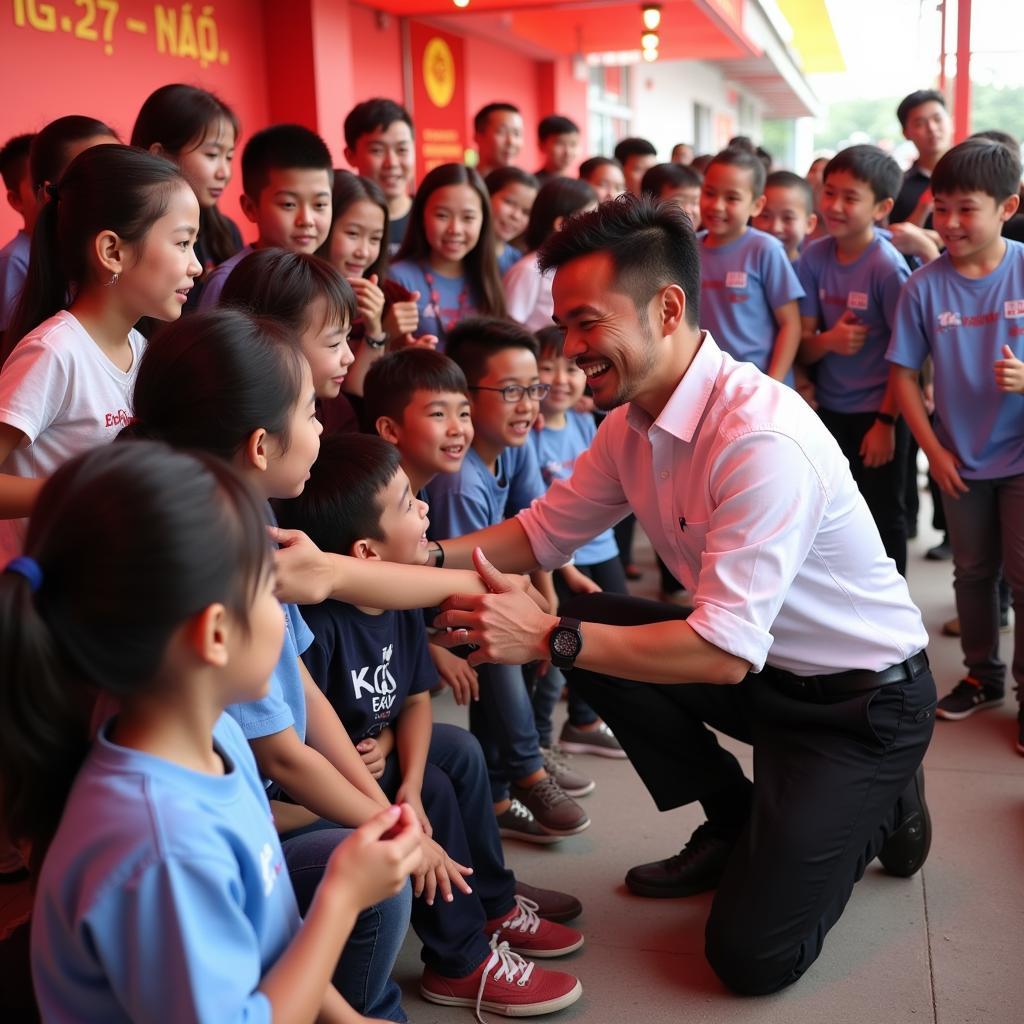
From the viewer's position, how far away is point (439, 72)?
8438 mm

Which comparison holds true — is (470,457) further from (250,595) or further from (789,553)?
(250,595)

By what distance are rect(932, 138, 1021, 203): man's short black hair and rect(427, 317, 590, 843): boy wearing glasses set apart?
4.23 ft

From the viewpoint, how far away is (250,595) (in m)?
1.12

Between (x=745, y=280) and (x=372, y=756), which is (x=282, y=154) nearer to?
(x=372, y=756)

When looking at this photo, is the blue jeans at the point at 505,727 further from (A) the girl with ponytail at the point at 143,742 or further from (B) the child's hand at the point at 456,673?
(A) the girl with ponytail at the point at 143,742

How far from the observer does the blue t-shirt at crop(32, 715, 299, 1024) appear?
101cm

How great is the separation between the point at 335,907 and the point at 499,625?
2.72 ft

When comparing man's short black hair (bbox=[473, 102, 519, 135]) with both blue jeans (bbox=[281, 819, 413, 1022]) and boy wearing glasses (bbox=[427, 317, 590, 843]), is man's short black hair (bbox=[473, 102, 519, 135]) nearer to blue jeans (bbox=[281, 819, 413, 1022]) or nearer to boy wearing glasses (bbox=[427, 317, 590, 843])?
boy wearing glasses (bbox=[427, 317, 590, 843])

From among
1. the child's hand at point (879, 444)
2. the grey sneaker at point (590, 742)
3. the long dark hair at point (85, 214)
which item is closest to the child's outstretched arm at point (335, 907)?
the long dark hair at point (85, 214)

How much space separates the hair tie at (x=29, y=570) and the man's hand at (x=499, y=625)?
1009 mm

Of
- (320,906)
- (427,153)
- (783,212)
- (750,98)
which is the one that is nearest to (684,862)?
(320,906)

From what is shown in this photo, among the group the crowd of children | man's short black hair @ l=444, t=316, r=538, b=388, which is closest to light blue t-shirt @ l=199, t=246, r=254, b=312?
the crowd of children

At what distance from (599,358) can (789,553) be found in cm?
52

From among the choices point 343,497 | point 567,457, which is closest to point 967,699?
point 567,457
